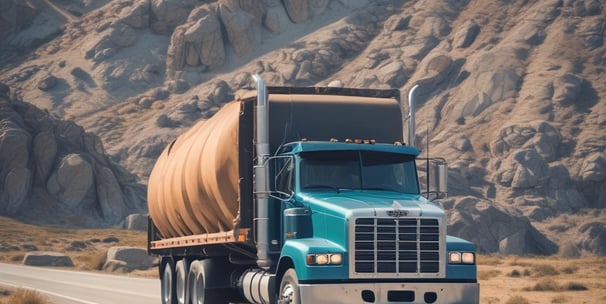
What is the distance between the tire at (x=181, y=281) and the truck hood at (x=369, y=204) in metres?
6.72

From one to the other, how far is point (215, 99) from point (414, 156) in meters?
95.6

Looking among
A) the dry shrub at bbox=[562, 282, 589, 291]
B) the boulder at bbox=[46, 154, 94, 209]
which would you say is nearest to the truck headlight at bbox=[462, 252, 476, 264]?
the dry shrub at bbox=[562, 282, 589, 291]

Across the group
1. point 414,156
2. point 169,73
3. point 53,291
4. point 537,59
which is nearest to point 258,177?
point 414,156

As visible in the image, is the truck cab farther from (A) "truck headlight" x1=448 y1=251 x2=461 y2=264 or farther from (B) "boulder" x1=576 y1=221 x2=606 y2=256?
(B) "boulder" x1=576 y1=221 x2=606 y2=256

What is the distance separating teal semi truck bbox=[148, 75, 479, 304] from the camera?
15.8 metres

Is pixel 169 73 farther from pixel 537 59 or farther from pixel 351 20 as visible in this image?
pixel 537 59

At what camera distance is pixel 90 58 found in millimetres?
126312

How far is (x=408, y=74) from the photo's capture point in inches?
4318

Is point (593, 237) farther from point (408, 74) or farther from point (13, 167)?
point (13, 167)

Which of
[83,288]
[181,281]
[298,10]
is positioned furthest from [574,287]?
[298,10]

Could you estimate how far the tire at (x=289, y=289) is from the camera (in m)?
15.9

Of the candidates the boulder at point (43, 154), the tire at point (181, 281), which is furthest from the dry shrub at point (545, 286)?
the boulder at point (43, 154)

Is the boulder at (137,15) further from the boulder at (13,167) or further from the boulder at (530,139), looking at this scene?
the boulder at (530,139)

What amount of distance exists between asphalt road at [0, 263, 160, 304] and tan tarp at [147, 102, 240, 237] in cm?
435
